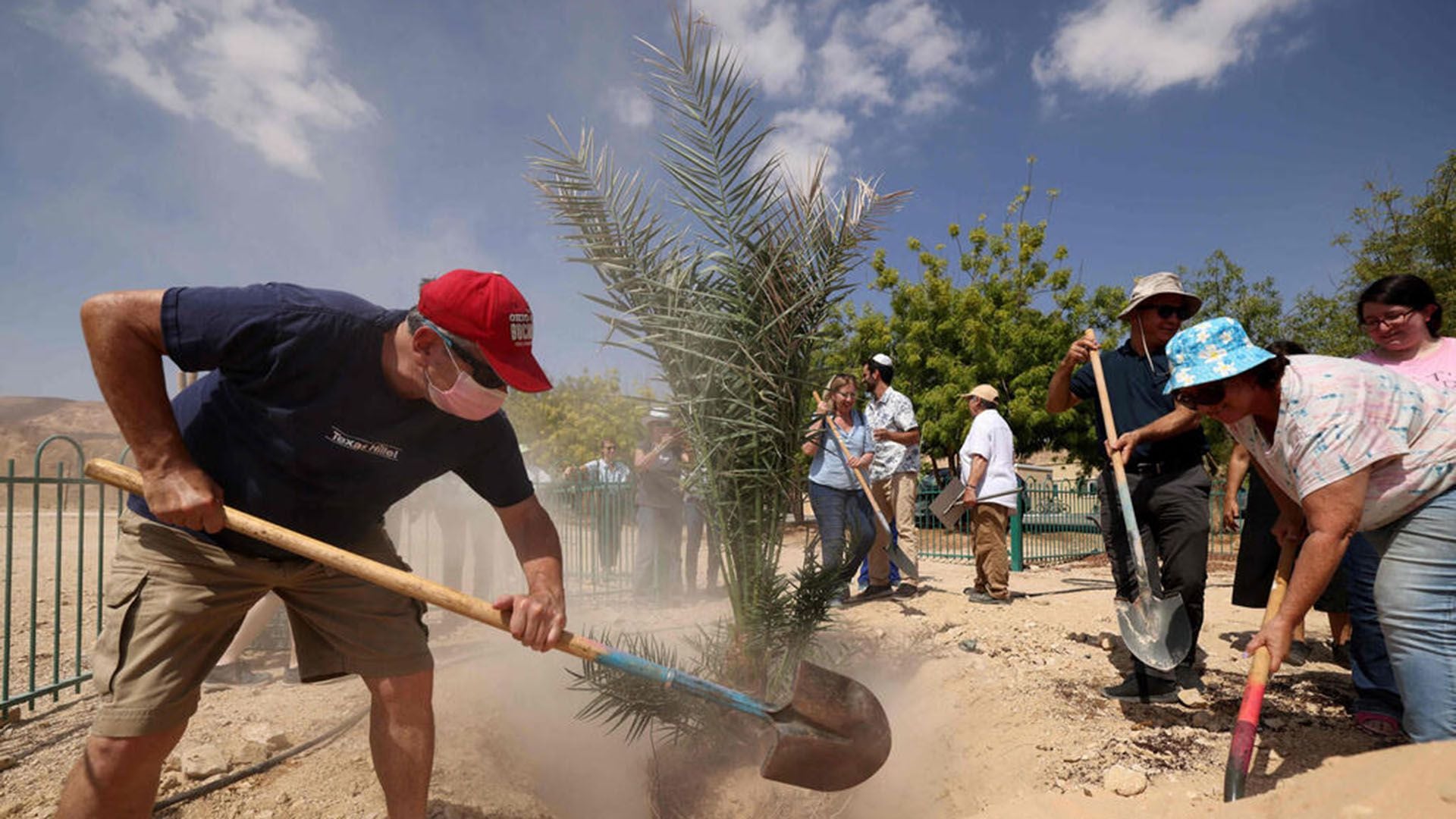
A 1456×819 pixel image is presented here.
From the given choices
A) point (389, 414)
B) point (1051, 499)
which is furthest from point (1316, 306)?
point (389, 414)

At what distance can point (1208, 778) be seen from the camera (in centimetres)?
274

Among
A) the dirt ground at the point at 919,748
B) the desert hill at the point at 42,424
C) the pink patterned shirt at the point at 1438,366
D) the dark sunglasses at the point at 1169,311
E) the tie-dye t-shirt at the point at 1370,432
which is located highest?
the desert hill at the point at 42,424

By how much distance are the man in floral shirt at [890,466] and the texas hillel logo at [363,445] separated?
4.85 metres

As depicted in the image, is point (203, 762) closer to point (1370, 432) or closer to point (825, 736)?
point (825, 736)

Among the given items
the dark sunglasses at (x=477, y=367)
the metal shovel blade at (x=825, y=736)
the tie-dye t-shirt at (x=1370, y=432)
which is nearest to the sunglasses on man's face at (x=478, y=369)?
the dark sunglasses at (x=477, y=367)

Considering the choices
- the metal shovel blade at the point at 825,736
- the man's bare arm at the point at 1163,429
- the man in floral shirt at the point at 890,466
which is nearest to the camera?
the metal shovel blade at the point at 825,736

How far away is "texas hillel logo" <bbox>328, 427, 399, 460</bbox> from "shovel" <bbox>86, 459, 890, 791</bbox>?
0.29 m

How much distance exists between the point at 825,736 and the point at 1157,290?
2.71m

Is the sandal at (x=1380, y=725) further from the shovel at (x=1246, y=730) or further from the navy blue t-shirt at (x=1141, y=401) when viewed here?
the shovel at (x=1246, y=730)

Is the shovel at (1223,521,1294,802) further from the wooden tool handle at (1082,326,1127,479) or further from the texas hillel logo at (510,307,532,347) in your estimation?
the texas hillel logo at (510,307,532,347)

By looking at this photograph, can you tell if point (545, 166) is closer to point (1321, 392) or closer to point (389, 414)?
point (389, 414)

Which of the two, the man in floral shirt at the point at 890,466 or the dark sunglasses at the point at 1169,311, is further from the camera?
the man in floral shirt at the point at 890,466

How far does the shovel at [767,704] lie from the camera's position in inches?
81.4

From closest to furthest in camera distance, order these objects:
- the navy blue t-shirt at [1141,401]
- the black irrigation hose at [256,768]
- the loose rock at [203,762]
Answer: the black irrigation hose at [256,768] < the loose rock at [203,762] < the navy blue t-shirt at [1141,401]
